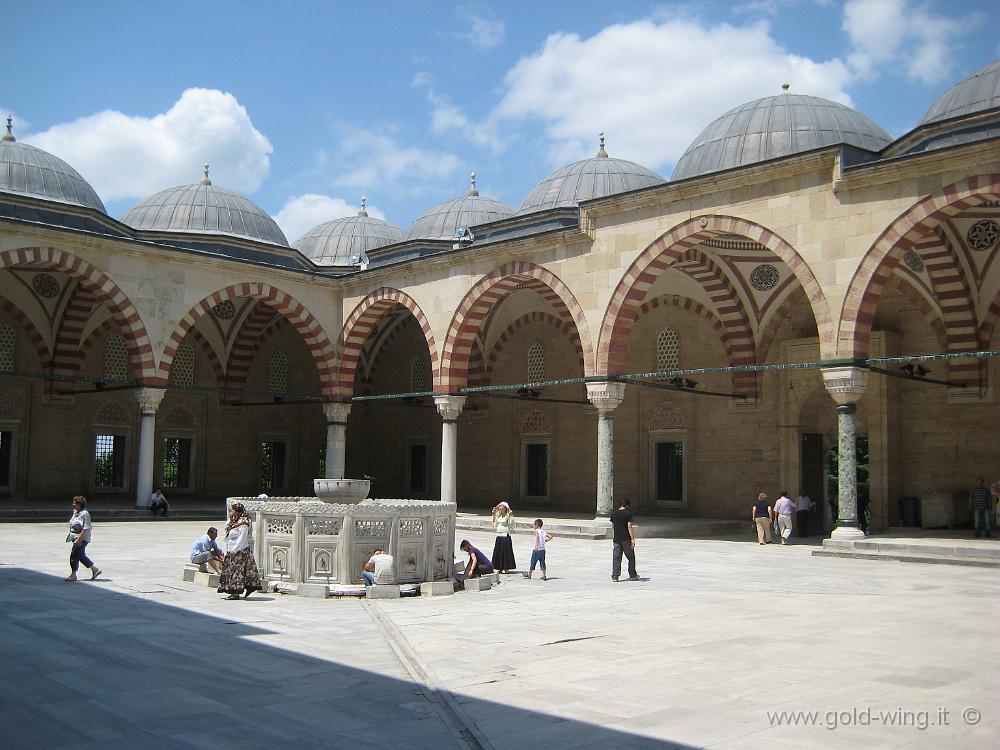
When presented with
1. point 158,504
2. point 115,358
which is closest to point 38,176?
point 115,358

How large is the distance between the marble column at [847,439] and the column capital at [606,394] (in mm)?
3374

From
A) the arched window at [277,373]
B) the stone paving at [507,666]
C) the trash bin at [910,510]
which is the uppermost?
the arched window at [277,373]

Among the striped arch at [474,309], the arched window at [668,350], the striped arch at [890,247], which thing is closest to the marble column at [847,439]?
the striped arch at [890,247]

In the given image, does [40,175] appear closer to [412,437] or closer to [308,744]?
[412,437]

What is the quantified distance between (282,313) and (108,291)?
3420 mm

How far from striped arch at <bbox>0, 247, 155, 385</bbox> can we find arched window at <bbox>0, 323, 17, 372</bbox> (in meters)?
2.67

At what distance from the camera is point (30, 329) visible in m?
17.9

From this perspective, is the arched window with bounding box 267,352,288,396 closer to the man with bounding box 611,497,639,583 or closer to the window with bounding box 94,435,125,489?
the window with bounding box 94,435,125,489

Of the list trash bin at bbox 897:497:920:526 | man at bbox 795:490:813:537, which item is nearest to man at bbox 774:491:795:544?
man at bbox 795:490:813:537

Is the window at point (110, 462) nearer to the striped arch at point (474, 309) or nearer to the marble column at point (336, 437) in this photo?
the marble column at point (336, 437)

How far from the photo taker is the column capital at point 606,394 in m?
14.0

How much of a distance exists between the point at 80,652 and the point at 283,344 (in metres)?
16.9

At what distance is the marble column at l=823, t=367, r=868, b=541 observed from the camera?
36.8 feet

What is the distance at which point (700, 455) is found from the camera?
54.8 ft
